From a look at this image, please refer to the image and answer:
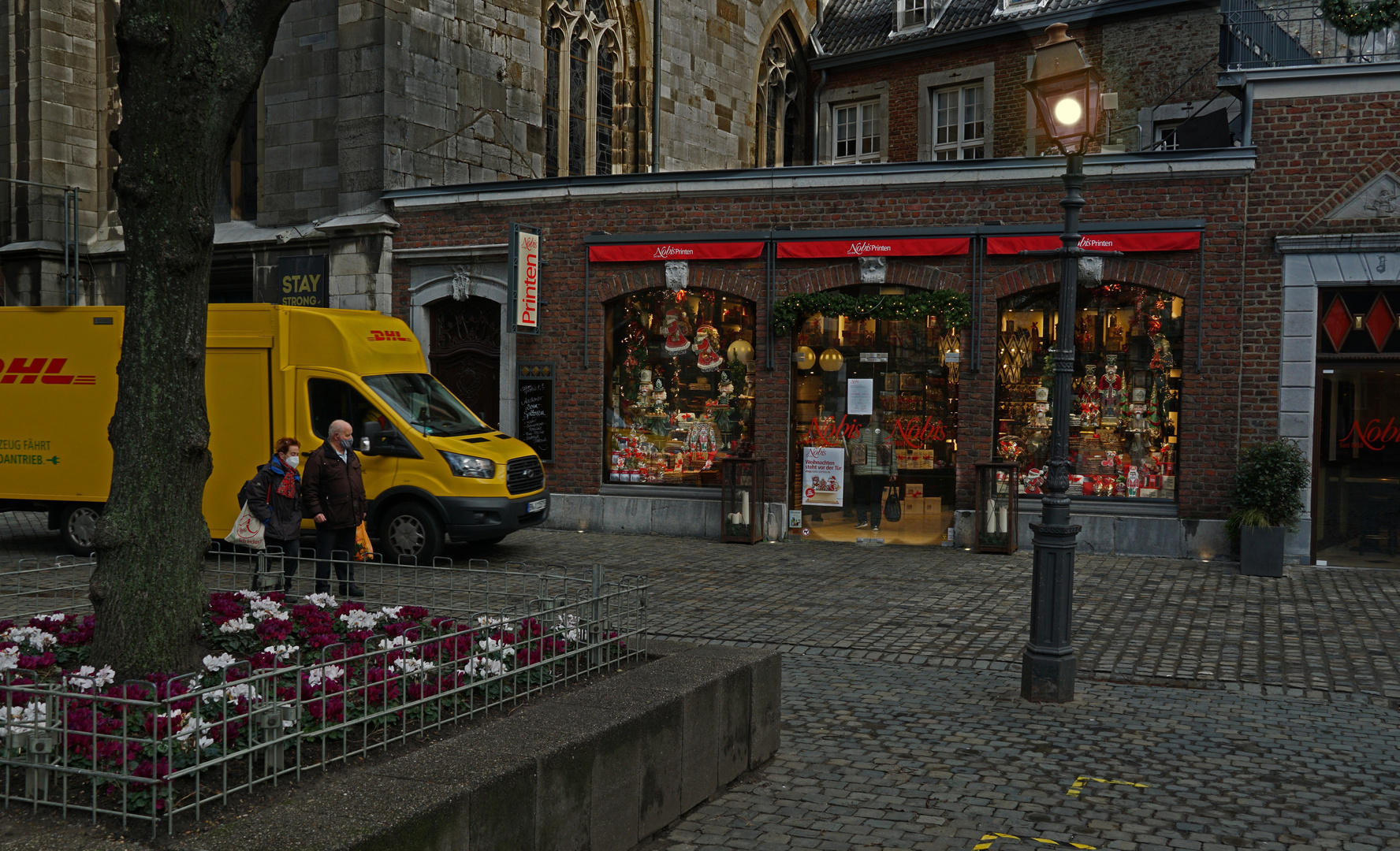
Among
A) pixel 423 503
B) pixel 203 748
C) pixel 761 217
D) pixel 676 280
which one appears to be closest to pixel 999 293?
pixel 761 217

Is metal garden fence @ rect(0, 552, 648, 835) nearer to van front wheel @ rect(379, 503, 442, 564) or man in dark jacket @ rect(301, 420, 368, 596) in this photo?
man in dark jacket @ rect(301, 420, 368, 596)

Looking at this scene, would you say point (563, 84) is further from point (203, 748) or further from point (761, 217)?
point (203, 748)

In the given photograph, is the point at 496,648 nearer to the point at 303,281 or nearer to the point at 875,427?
the point at 875,427

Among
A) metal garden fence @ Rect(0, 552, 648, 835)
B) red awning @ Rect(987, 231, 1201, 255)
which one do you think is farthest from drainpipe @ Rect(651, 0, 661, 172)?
metal garden fence @ Rect(0, 552, 648, 835)

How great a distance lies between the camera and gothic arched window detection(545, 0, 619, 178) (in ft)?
66.7

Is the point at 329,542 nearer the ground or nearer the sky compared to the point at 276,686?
nearer the ground

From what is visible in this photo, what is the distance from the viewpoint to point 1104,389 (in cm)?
1436

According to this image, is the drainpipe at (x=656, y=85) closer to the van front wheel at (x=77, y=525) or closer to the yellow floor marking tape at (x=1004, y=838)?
the van front wheel at (x=77, y=525)

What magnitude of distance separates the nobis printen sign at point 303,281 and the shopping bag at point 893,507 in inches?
361

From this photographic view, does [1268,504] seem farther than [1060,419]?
Yes

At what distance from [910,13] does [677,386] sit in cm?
1194

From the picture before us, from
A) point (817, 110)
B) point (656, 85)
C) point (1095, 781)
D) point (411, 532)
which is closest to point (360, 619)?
point (1095, 781)

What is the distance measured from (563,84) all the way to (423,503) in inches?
412

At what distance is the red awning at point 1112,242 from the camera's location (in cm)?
1365
